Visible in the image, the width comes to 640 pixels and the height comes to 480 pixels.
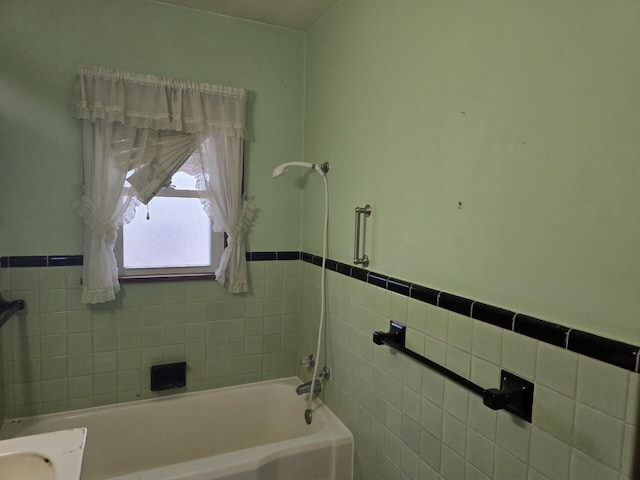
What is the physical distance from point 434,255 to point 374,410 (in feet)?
2.48

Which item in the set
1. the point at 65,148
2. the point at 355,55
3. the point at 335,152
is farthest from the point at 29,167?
the point at 355,55

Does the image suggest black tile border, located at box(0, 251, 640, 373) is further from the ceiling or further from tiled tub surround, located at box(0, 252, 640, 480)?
the ceiling

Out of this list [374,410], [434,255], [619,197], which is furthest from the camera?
[374,410]

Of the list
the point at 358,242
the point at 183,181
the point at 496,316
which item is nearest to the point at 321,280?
the point at 358,242

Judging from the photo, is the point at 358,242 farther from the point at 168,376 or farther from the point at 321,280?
the point at 168,376

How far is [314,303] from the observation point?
2293 mm

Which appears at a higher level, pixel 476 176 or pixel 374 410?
pixel 476 176

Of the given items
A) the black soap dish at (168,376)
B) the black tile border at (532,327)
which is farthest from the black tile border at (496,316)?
the black soap dish at (168,376)

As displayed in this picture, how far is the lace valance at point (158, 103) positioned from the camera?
193 cm

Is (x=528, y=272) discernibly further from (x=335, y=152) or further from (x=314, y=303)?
(x=314, y=303)

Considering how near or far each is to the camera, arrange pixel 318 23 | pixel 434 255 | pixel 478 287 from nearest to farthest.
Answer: pixel 478 287
pixel 434 255
pixel 318 23

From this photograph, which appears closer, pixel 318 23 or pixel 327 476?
pixel 327 476

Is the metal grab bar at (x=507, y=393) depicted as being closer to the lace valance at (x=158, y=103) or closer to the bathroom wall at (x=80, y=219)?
the bathroom wall at (x=80, y=219)

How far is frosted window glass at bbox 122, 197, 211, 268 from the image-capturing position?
7.14 feet
